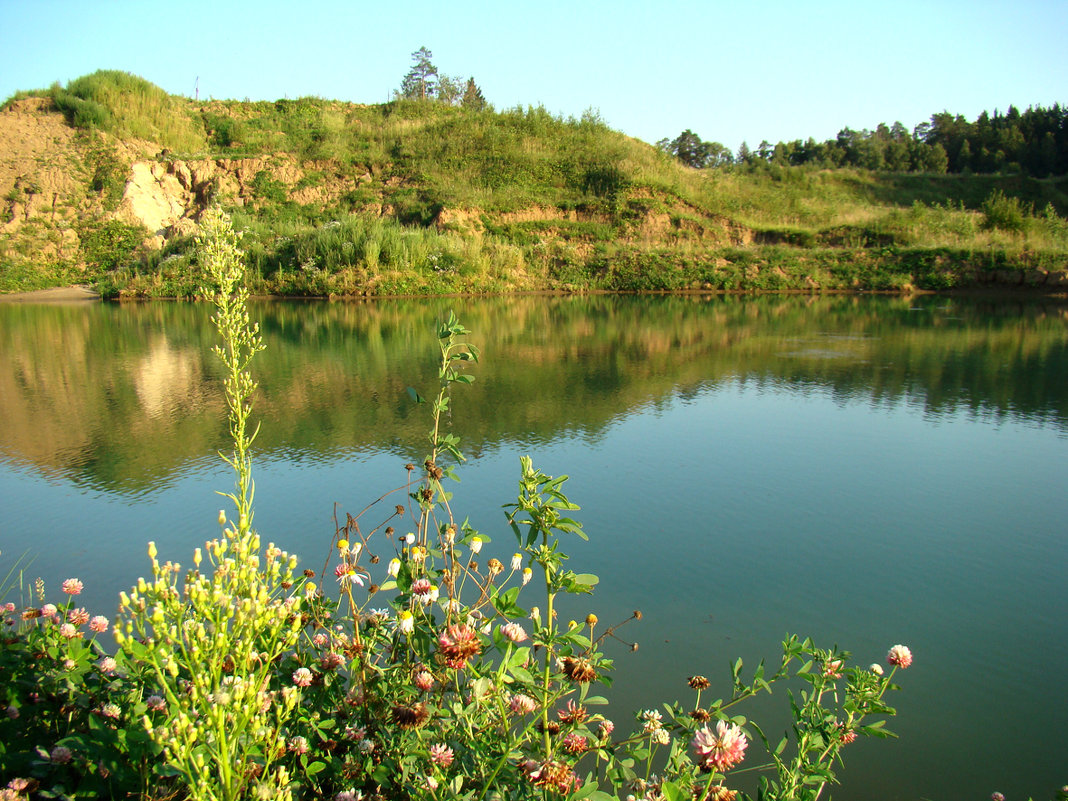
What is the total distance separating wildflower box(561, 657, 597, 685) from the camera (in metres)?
1.74

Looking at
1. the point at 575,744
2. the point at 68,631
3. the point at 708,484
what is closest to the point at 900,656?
the point at 575,744

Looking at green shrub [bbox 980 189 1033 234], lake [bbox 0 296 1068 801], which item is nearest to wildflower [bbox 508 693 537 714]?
lake [bbox 0 296 1068 801]

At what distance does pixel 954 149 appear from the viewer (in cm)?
5747

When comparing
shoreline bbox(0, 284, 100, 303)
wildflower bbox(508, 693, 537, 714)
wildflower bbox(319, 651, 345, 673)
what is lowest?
wildflower bbox(319, 651, 345, 673)

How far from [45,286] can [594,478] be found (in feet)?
83.9

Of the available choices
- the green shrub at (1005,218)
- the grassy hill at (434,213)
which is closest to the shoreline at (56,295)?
the grassy hill at (434,213)

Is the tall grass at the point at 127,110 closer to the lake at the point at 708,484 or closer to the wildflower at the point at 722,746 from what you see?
the lake at the point at 708,484

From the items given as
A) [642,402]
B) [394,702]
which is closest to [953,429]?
[642,402]

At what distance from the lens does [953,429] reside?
7457 millimetres

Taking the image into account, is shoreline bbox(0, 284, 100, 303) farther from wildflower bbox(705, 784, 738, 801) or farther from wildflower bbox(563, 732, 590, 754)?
wildflower bbox(705, 784, 738, 801)

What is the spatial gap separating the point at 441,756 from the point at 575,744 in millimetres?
317

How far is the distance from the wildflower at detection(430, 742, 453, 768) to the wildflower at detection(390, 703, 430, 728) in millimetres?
69

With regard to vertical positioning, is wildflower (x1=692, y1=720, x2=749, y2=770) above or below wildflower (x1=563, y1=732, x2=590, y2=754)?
above

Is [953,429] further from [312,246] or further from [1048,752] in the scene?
[312,246]
